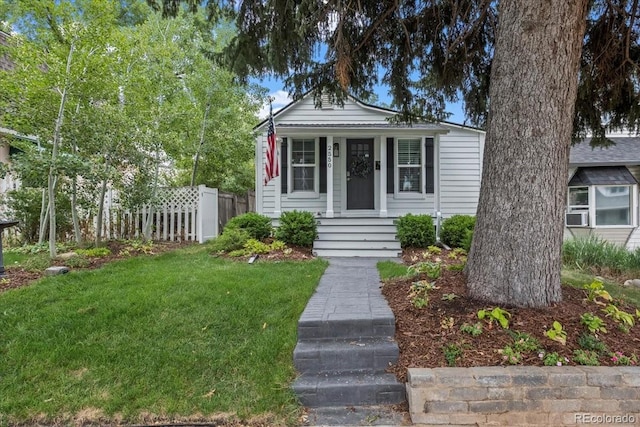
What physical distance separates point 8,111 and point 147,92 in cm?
256

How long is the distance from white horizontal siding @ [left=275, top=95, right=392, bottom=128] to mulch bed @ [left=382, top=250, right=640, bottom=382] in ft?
23.5

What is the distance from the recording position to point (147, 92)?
8328mm

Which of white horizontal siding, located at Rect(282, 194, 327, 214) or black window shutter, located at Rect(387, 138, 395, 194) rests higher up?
black window shutter, located at Rect(387, 138, 395, 194)

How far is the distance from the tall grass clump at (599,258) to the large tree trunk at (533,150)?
16.9 ft

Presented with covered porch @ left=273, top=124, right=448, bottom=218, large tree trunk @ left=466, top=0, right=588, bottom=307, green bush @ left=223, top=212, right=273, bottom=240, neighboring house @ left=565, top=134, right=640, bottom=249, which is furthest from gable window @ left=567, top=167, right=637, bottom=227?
large tree trunk @ left=466, top=0, right=588, bottom=307

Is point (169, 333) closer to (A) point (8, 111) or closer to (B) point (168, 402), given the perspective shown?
(B) point (168, 402)

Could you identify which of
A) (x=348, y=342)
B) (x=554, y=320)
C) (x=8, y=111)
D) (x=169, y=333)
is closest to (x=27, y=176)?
(x=8, y=111)

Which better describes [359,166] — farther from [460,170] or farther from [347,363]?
[347,363]

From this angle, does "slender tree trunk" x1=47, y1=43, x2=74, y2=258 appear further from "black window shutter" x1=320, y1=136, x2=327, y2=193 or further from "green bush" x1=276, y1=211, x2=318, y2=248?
"black window shutter" x1=320, y1=136, x2=327, y2=193

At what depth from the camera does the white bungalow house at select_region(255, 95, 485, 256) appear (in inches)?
372

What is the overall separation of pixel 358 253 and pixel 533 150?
16.3 ft

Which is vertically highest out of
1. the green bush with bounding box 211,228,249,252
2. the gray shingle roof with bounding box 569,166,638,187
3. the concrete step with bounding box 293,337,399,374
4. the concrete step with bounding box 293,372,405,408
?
the gray shingle roof with bounding box 569,166,638,187

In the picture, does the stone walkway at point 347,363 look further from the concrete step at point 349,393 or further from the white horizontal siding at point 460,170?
the white horizontal siding at point 460,170

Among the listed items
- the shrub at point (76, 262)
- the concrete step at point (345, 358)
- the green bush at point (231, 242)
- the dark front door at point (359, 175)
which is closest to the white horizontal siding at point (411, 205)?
the dark front door at point (359, 175)
